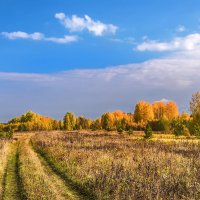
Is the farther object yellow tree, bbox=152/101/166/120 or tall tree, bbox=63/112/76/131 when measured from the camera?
yellow tree, bbox=152/101/166/120

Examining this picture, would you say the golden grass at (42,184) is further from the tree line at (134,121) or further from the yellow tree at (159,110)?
the yellow tree at (159,110)

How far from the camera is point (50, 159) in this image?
2525cm

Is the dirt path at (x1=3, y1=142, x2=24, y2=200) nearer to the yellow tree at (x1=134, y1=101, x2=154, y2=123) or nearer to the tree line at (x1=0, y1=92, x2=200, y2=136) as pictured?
the tree line at (x1=0, y1=92, x2=200, y2=136)

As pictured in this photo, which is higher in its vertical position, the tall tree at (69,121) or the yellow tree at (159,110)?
the yellow tree at (159,110)

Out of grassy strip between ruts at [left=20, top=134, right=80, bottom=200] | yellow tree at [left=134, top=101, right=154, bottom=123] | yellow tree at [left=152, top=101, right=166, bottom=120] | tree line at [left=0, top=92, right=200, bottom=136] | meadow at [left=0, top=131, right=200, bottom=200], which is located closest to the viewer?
meadow at [left=0, top=131, right=200, bottom=200]

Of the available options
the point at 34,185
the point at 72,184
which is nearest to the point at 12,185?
the point at 34,185

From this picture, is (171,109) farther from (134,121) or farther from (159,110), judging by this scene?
(134,121)

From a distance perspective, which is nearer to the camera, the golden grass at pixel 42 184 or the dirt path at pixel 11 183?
the golden grass at pixel 42 184

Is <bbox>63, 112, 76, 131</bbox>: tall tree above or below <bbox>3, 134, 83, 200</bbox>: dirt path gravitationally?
above

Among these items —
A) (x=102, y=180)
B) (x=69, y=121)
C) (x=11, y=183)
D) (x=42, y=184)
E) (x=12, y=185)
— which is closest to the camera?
(x=102, y=180)

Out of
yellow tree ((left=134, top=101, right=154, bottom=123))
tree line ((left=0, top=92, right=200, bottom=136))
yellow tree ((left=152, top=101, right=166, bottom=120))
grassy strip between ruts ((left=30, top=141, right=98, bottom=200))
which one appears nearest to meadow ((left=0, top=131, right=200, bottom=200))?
grassy strip between ruts ((left=30, top=141, right=98, bottom=200))

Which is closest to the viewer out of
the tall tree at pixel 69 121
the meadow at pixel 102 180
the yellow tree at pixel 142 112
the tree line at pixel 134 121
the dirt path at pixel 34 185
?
the meadow at pixel 102 180

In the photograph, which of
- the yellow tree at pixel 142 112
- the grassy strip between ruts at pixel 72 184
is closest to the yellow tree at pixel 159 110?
the yellow tree at pixel 142 112

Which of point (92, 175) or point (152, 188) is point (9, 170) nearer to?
point (92, 175)
